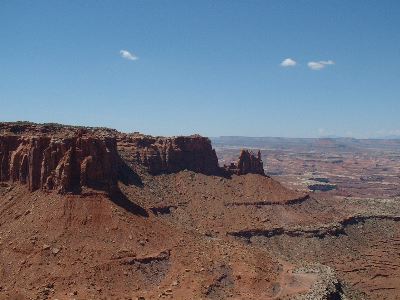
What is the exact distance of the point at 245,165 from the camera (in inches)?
4825

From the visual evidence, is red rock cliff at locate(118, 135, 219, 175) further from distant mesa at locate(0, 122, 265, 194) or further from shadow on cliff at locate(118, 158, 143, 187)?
shadow on cliff at locate(118, 158, 143, 187)

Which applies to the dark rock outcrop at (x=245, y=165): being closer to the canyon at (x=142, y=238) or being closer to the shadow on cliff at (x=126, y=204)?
the canyon at (x=142, y=238)

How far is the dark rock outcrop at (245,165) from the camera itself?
122 meters

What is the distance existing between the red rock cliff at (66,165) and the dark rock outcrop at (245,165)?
49702mm

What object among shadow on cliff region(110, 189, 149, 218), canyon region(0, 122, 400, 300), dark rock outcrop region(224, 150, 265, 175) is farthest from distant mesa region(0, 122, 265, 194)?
dark rock outcrop region(224, 150, 265, 175)

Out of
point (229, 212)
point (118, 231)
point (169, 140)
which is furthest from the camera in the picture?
point (169, 140)

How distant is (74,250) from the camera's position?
208 ft

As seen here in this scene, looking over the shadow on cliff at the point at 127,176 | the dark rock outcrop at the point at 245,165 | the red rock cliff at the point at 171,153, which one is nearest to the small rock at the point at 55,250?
the shadow on cliff at the point at 127,176

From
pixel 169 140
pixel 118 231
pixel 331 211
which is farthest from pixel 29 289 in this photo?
pixel 331 211

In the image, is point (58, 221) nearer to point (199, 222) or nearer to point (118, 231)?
point (118, 231)

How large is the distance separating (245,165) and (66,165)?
5956 cm

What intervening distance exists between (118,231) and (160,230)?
25.2 ft

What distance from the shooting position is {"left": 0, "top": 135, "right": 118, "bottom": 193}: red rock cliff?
71438 millimetres

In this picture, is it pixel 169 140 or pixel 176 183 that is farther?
pixel 169 140
